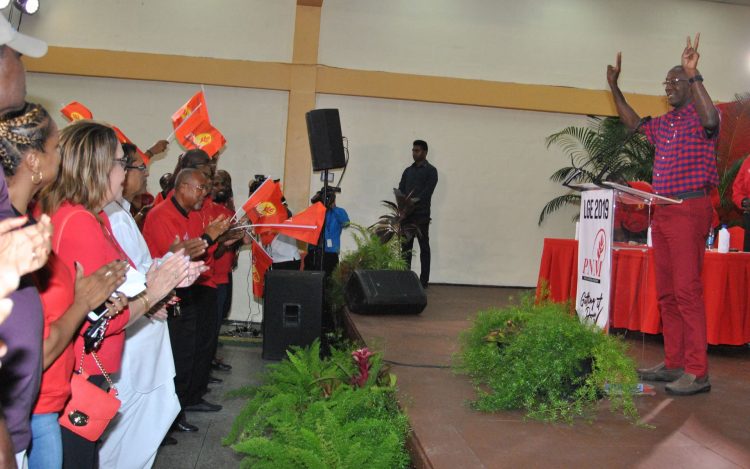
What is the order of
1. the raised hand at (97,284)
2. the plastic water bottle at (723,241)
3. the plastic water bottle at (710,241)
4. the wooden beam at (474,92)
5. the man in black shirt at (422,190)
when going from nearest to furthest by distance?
the raised hand at (97,284) → the plastic water bottle at (723,241) → the plastic water bottle at (710,241) → the man in black shirt at (422,190) → the wooden beam at (474,92)

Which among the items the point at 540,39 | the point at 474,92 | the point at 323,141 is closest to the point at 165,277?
the point at 323,141

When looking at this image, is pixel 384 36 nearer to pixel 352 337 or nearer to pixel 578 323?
pixel 352 337

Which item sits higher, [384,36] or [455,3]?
[455,3]

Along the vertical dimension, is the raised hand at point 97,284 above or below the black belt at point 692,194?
below

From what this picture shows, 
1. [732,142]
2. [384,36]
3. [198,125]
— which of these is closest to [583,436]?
[198,125]

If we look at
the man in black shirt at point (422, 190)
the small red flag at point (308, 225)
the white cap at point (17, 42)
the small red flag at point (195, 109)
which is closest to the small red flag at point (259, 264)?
→ the small red flag at point (195, 109)

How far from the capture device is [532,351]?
121 inches

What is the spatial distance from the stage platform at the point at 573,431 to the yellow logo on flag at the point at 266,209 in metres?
1.50

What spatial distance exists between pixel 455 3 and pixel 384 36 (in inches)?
47.6

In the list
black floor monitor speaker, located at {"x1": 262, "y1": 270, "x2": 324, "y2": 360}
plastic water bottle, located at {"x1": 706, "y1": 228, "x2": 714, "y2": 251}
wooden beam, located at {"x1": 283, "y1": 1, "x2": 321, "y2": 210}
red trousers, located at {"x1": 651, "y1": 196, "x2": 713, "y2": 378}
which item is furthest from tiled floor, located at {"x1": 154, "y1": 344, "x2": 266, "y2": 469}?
wooden beam, located at {"x1": 283, "y1": 1, "x2": 321, "y2": 210}

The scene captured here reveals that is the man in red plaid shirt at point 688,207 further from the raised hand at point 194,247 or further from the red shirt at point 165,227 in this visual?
the red shirt at point 165,227

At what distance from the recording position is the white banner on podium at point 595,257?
3508 mm

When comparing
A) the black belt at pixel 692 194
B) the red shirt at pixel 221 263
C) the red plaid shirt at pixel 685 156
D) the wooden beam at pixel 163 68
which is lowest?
the red shirt at pixel 221 263

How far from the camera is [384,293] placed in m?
5.95
